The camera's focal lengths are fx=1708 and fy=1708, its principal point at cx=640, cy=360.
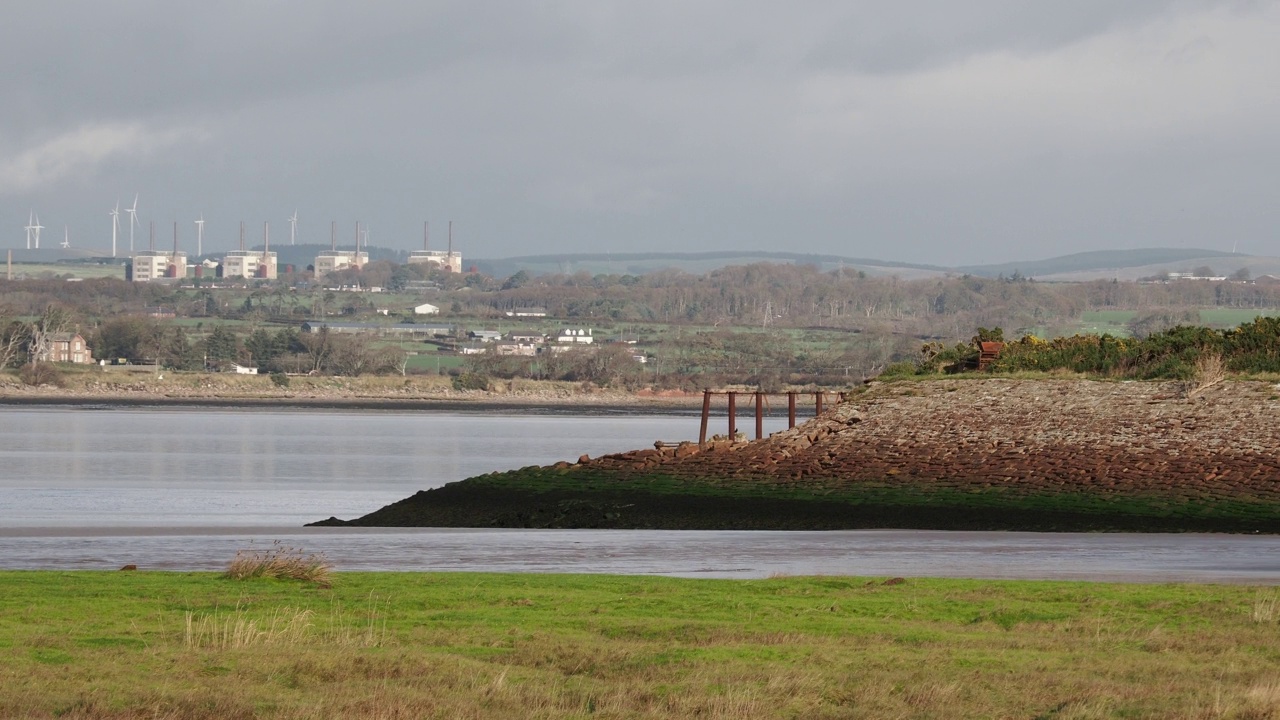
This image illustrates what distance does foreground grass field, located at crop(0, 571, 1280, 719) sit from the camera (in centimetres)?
1128

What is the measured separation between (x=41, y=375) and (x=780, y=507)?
150466 mm

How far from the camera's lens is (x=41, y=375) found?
170m

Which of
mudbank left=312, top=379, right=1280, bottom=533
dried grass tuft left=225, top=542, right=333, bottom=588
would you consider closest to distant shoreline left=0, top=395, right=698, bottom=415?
mudbank left=312, top=379, right=1280, bottom=533

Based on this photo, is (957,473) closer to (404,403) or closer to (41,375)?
(404,403)

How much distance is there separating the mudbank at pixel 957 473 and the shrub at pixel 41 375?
142m

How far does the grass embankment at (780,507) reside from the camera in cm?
2928

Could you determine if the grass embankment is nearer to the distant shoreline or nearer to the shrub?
the distant shoreline

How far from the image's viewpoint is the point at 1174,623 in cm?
1513

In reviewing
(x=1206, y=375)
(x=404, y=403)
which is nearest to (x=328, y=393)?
(x=404, y=403)

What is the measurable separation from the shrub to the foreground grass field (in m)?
158

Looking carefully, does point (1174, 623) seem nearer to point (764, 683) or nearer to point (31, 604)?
point (764, 683)

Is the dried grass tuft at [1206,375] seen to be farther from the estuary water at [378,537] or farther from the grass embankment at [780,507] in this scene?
the estuary water at [378,537]

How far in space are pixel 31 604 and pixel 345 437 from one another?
2937 inches

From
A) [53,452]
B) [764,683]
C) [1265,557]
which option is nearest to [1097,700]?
[764,683]
